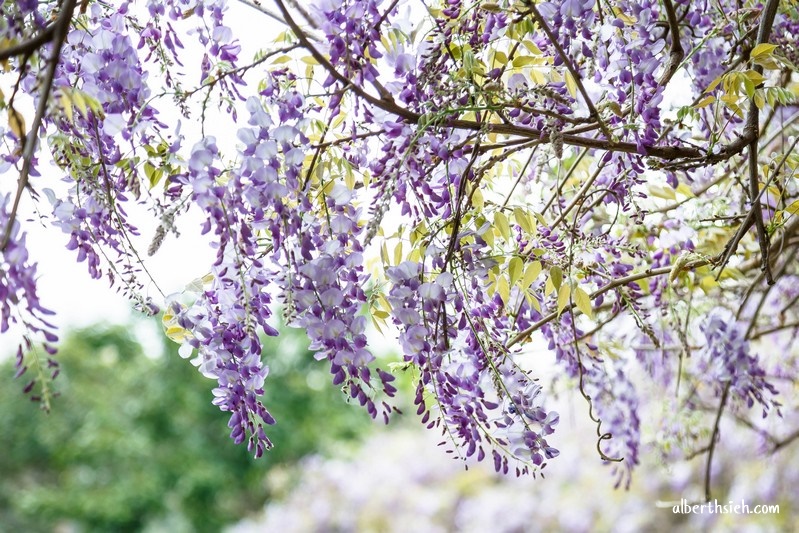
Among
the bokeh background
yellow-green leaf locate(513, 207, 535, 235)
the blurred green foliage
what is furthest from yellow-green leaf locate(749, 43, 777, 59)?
the blurred green foliage

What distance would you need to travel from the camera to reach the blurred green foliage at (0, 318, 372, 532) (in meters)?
6.18

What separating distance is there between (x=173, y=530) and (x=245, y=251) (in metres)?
6.17

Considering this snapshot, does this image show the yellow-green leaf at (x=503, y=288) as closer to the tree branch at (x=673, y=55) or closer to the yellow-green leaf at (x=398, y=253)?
the yellow-green leaf at (x=398, y=253)

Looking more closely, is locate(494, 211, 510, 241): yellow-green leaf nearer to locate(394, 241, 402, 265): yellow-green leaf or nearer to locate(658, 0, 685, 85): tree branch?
locate(394, 241, 402, 265): yellow-green leaf

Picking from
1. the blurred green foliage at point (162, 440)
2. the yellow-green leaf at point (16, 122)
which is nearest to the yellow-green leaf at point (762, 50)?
the yellow-green leaf at point (16, 122)

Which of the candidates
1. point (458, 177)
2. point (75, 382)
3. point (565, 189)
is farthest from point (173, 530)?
point (458, 177)

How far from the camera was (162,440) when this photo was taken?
629cm

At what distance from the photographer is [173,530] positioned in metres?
6.42

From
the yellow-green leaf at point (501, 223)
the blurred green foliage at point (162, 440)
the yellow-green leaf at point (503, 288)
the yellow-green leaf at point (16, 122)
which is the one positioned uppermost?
the blurred green foliage at point (162, 440)

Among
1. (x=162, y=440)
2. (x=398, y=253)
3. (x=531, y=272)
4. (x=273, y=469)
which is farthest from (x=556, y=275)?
(x=273, y=469)

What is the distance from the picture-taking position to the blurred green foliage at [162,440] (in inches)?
243

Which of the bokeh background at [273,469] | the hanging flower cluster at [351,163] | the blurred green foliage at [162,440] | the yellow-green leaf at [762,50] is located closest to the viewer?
the hanging flower cluster at [351,163]

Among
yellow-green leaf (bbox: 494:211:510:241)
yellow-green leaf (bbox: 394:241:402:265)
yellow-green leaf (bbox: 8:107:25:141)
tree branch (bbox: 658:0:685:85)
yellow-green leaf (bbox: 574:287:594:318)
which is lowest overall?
yellow-green leaf (bbox: 574:287:594:318)

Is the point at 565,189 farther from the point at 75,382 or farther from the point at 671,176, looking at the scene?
the point at 75,382
